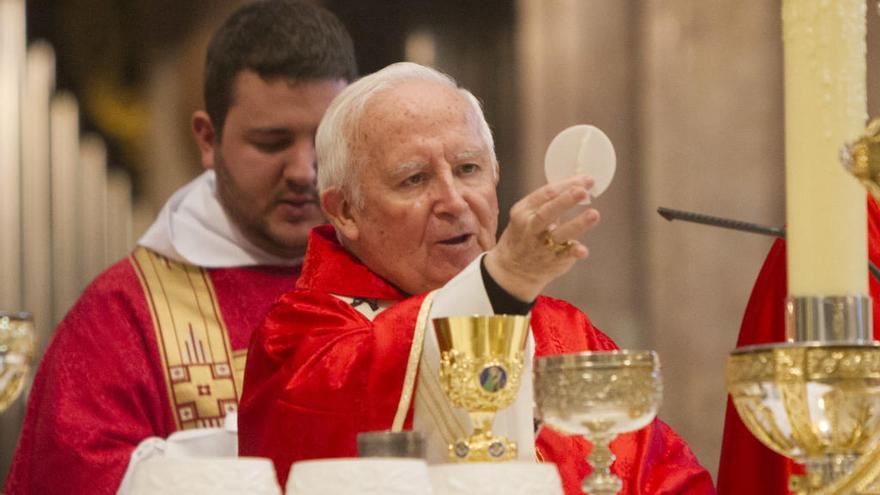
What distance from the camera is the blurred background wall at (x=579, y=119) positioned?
411 centimetres

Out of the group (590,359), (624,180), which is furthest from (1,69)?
(590,359)

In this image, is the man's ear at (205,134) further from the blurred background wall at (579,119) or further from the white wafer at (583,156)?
the white wafer at (583,156)

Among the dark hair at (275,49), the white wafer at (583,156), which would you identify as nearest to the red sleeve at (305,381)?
the white wafer at (583,156)

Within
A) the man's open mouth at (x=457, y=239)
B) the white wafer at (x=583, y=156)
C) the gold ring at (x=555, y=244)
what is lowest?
the gold ring at (x=555, y=244)

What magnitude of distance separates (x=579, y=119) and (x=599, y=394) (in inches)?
128

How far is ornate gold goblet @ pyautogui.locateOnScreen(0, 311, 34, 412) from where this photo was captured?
1.20m

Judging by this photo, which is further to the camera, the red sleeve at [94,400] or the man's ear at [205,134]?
the man's ear at [205,134]

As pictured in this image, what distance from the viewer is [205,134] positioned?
3.44 metres

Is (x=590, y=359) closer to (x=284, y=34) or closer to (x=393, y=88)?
(x=393, y=88)

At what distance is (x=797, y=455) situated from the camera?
1180 millimetres

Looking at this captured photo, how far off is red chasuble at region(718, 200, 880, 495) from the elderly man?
0.14 feet

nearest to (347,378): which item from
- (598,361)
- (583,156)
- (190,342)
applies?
(583,156)

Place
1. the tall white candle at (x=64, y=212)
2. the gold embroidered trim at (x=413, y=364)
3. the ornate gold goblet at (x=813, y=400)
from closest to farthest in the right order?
the ornate gold goblet at (x=813, y=400) → the gold embroidered trim at (x=413, y=364) → the tall white candle at (x=64, y=212)

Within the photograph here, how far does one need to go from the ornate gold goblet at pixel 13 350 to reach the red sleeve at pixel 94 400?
5.79ft
